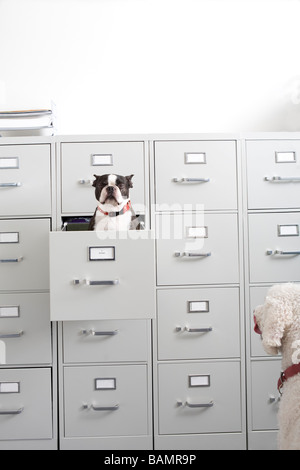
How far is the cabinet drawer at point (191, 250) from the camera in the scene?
2275mm

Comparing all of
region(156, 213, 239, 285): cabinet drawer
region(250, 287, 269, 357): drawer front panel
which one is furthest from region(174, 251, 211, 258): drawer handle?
region(250, 287, 269, 357): drawer front panel

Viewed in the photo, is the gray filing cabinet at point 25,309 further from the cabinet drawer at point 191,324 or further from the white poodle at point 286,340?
the white poodle at point 286,340

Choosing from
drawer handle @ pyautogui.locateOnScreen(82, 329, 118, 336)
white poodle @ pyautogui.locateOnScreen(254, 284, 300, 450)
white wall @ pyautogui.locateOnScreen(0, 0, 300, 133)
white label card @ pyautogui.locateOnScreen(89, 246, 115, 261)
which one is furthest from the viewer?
white wall @ pyautogui.locateOnScreen(0, 0, 300, 133)

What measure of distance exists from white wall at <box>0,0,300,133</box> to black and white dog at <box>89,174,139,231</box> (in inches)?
29.1

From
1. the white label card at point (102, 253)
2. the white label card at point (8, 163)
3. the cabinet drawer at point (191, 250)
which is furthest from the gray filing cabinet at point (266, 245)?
the white label card at point (8, 163)

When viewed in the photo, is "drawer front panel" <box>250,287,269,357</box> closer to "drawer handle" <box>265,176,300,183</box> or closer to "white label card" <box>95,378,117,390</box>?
"drawer handle" <box>265,176,300,183</box>

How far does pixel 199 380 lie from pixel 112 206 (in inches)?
38.1

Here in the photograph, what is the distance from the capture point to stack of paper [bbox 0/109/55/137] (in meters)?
2.30

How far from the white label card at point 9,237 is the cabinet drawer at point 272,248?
3.75 ft

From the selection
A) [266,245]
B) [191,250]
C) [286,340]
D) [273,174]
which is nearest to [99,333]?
[191,250]

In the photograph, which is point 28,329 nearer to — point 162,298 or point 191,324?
point 162,298

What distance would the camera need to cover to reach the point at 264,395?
2.29 meters

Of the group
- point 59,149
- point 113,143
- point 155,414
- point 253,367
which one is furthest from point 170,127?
point 155,414

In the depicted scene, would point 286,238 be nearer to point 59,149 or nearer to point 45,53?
point 59,149
